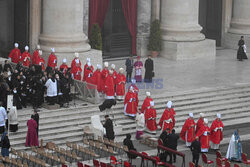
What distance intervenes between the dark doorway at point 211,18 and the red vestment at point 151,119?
17323 millimetres

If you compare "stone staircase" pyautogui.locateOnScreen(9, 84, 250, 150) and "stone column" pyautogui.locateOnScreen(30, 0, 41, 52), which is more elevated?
"stone column" pyautogui.locateOnScreen(30, 0, 41, 52)

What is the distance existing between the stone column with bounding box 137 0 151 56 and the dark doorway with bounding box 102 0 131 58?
61cm

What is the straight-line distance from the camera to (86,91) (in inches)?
1258

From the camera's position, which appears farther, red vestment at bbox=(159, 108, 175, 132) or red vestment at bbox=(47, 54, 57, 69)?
red vestment at bbox=(47, 54, 57, 69)

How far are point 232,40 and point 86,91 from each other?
16.3m

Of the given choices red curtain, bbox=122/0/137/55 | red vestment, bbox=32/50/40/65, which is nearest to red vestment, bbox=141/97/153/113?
red vestment, bbox=32/50/40/65

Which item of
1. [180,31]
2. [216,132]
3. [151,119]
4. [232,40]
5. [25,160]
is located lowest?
[25,160]

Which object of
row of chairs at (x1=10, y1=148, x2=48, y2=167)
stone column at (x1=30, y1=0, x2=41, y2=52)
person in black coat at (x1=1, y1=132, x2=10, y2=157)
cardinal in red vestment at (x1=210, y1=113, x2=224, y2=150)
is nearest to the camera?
row of chairs at (x1=10, y1=148, x2=48, y2=167)

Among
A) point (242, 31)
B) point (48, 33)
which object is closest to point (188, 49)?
point (242, 31)

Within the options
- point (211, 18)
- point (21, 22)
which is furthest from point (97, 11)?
point (211, 18)

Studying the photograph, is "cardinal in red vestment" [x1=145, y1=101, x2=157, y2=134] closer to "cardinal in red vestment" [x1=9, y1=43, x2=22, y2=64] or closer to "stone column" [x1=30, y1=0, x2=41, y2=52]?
"cardinal in red vestment" [x1=9, y1=43, x2=22, y2=64]

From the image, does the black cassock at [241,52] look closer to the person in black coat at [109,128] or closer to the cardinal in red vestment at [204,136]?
the cardinal in red vestment at [204,136]

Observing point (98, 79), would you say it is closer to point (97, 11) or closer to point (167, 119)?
point (167, 119)

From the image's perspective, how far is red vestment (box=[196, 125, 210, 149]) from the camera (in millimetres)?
28625
